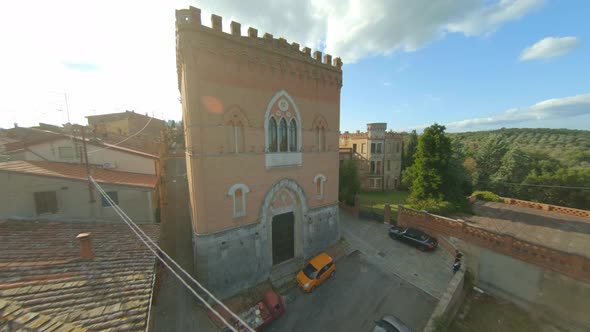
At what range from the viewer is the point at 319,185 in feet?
44.5

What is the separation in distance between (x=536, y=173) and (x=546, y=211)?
8639mm

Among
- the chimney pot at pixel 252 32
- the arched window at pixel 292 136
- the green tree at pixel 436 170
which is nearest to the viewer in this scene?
the chimney pot at pixel 252 32

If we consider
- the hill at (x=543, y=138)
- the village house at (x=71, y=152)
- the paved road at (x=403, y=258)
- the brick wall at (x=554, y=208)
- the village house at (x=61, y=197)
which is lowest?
the paved road at (x=403, y=258)

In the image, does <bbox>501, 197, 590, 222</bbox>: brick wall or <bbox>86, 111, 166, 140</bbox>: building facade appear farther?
<bbox>86, 111, 166, 140</bbox>: building facade

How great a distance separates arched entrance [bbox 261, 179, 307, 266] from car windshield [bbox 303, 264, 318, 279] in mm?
1475

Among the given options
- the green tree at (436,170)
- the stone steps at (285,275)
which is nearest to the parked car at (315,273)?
the stone steps at (285,275)

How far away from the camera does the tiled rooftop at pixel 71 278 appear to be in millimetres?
4633

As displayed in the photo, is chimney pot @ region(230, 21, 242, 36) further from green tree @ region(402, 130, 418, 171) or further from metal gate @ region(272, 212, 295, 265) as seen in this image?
green tree @ region(402, 130, 418, 171)

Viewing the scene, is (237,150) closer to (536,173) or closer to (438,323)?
(438,323)

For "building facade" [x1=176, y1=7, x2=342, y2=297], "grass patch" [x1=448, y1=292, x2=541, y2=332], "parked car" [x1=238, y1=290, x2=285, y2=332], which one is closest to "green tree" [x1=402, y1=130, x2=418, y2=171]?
"grass patch" [x1=448, y1=292, x2=541, y2=332]

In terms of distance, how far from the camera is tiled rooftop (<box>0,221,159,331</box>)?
4633 millimetres

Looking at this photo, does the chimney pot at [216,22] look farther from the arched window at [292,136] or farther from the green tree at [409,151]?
the green tree at [409,151]

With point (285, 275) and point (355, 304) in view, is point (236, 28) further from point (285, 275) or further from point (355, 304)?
point (355, 304)

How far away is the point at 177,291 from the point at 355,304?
9339 millimetres
